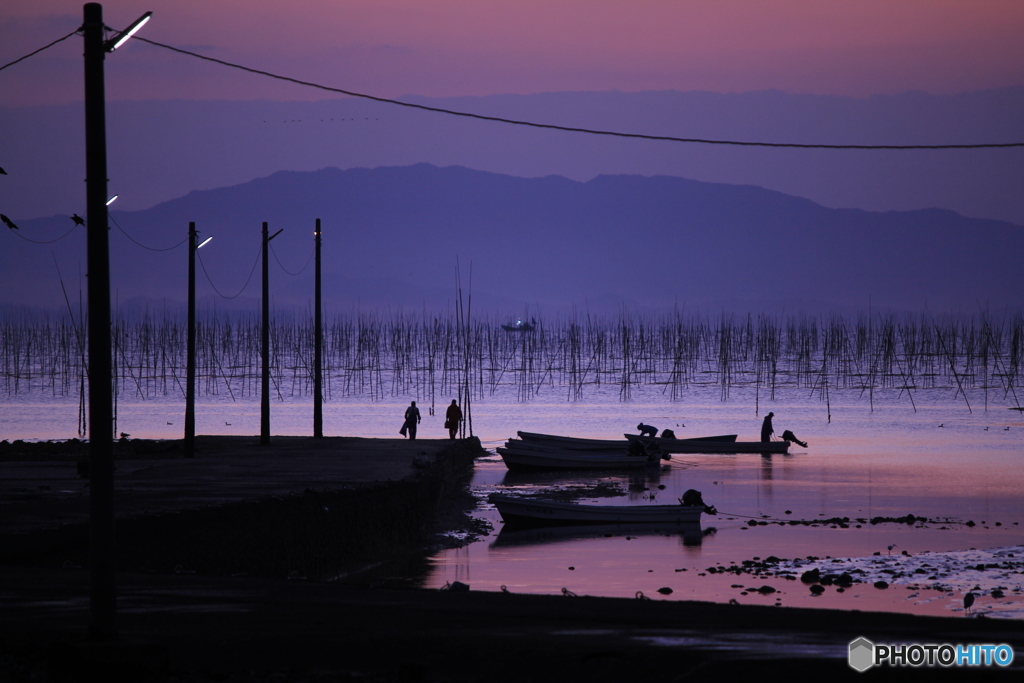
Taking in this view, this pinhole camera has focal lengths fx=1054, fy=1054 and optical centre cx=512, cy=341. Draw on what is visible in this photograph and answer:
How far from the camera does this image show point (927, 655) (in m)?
6.49

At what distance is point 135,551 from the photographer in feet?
37.3

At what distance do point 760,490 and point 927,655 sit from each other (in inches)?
681

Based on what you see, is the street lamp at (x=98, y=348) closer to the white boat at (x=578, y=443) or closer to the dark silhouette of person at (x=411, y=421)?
the dark silhouette of person at (x=411, y=421)

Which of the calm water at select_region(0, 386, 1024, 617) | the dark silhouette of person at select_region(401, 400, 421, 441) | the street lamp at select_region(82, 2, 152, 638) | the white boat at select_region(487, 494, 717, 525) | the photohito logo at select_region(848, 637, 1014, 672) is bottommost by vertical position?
the calm water at select_region(0, 386, 1024, 617)

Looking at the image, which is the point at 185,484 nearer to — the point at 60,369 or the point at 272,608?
the point at 272,608

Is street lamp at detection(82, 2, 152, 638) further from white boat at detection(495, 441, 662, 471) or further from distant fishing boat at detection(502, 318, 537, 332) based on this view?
distant fishing boat at detection(502, 318, 537, 332)

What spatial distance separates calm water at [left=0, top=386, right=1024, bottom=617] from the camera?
45.1 feet

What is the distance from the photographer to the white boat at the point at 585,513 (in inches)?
722

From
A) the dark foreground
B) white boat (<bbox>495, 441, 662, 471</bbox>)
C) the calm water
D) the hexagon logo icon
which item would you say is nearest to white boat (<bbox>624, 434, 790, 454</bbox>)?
the calm water

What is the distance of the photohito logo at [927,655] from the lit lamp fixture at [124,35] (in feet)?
19.4

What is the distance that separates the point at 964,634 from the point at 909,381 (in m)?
61.0

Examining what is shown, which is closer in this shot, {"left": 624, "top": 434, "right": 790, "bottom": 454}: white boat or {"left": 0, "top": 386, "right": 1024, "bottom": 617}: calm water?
{"left": 0, "top": 386, "right": 1024, "bottom": 617}: calm water

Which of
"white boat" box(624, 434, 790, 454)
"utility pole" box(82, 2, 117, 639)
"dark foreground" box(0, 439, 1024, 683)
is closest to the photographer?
"dark foreground" box(0, 439, 1024, 683)

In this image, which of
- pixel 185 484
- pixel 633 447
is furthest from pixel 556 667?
pixel 633 447
